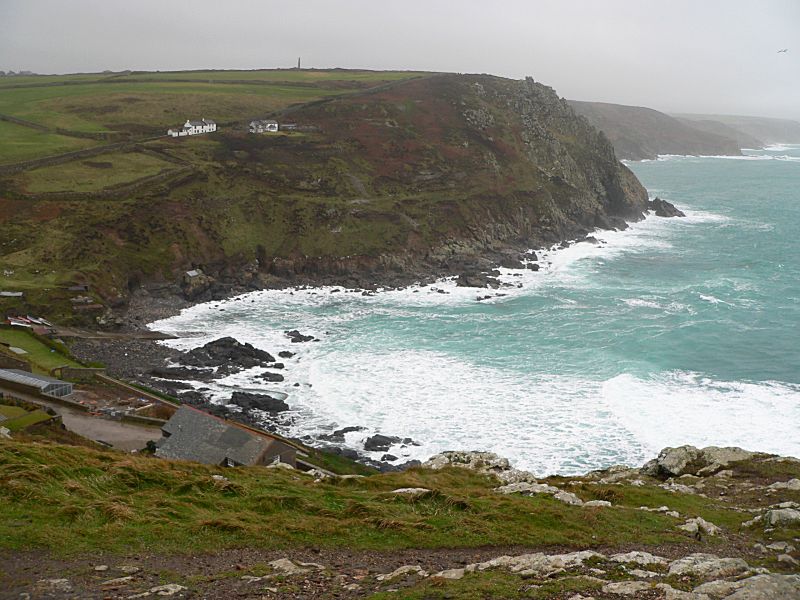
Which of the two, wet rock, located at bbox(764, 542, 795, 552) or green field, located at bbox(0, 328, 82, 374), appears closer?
wet rock, located at bbox(764, 542, 795, 552)

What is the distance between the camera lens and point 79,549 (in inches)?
582

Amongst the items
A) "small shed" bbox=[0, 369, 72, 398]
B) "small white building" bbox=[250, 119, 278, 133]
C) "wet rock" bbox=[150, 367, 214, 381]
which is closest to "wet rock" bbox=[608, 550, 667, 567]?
"small shed" bbox=[0, 369, 72, 398]

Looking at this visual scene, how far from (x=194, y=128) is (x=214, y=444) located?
7816 cm

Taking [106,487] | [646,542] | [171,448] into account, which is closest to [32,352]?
[171,448]

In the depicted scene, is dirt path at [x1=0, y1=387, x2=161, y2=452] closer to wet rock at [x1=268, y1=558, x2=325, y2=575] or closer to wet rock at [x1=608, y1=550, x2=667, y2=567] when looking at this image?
wet rock at [x1=268, y1=558, x2=325, y2=575]

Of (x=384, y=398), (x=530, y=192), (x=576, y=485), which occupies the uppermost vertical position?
(x=530, y=192)

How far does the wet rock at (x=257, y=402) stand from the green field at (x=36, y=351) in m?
11.1

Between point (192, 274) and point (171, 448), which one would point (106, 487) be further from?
point (192, 274)

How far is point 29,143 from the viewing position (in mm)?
84938

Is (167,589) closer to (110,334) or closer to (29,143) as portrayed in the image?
(110,334)

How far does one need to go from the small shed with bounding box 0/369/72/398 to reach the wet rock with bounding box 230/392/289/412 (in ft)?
33.9

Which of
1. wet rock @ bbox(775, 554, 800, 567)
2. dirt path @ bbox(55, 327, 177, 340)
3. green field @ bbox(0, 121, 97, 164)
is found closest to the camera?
wet rock @ bbox(775, 554, 800, 567)

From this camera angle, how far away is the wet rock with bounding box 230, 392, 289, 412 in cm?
4247

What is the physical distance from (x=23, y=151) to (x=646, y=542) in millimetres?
86329
